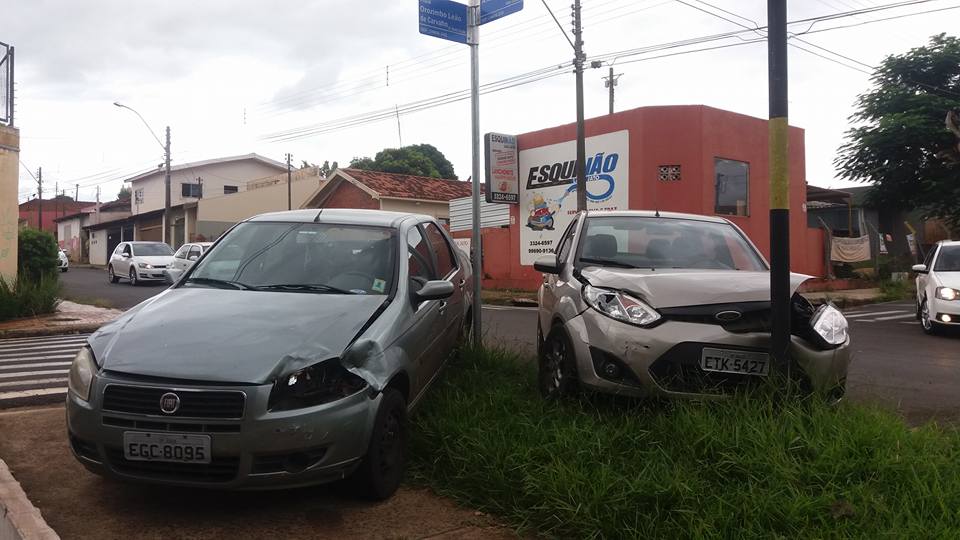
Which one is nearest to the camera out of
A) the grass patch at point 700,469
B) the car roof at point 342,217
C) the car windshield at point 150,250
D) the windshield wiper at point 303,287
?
the grass patch at point 700,469

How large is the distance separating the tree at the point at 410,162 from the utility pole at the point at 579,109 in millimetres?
30558

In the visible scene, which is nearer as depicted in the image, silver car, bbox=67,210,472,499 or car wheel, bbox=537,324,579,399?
silver car, bbox=67,210,472,499

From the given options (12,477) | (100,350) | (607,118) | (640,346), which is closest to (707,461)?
(640,346)

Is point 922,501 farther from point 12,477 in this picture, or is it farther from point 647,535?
point 12,477

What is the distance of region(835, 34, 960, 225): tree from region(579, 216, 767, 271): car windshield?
1932 cm

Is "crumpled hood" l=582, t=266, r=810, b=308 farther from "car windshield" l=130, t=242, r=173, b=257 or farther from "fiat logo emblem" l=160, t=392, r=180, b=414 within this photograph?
"car windshield" l=130, t=242, r=173, b=257

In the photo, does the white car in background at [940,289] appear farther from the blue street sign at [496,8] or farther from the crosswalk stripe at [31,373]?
the crosswalk stripe at [31,373]

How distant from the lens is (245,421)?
3.19 metres

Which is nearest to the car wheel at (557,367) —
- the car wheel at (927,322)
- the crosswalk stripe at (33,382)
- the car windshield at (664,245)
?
the car windshield at (664,245)

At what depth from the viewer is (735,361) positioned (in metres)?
A: 4.14

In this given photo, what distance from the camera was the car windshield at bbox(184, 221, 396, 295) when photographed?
14.5 feet

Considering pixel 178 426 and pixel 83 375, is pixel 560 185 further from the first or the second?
pixel 178 426

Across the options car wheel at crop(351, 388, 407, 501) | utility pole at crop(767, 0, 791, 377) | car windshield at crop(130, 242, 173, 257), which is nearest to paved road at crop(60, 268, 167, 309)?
car windshield at crop(130, 242, 173, 257)

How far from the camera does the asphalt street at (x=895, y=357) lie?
5727 millimetres
